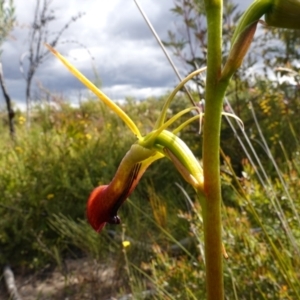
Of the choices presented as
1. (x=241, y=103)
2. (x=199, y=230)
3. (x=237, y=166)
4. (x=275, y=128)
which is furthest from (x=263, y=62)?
(x=199, y=230)

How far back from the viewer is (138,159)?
0.89 meters

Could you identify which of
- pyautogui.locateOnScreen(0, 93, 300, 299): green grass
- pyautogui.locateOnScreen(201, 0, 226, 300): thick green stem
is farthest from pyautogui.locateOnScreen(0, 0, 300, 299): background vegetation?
pyautogui.locateOnScreen(201, 0, 226, 300): thick green stem

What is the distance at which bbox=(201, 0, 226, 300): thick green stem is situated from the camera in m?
0.74

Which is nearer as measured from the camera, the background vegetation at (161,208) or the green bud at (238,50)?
the green bud at (238,50)

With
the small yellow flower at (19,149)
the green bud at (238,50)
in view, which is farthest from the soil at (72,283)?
the green bud at (238,50)

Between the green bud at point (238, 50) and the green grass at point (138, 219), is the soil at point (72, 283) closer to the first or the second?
the green grass at point (138, 219)

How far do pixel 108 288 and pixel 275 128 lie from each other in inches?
95.9

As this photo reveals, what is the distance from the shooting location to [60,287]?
3326 millimetres

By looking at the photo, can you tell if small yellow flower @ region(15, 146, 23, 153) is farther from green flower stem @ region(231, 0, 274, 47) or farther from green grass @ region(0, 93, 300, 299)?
green flower stem @ region(231, 0, 274, 47)

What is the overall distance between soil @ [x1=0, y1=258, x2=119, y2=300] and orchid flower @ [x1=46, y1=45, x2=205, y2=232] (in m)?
2.19

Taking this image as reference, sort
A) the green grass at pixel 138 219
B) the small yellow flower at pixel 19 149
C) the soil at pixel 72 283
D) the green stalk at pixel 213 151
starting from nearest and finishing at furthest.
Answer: the green stalk at pixel 213 151 < the green grass at pixel 138 219 < the soil at pixel 72 283 < the small yellow flower at pixel 19 149

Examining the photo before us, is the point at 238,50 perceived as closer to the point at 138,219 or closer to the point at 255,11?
the point at 255,11

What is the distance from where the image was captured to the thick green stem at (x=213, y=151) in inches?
29.0

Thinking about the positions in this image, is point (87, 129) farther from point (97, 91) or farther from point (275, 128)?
point (97, 91)
